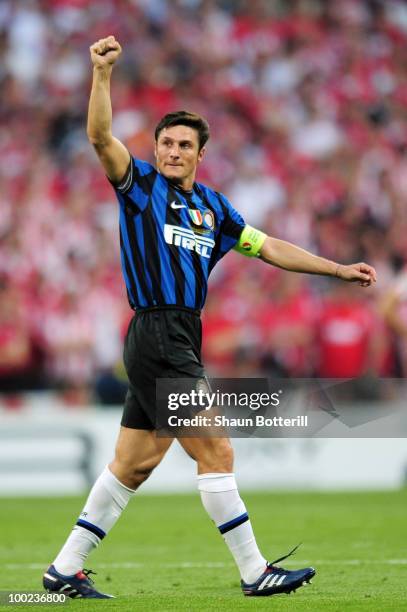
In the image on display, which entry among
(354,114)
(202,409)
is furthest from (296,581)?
(354,114)

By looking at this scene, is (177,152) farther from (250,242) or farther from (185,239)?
(250,242)

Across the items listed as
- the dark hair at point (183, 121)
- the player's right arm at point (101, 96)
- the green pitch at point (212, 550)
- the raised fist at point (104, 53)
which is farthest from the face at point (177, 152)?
the green pitch at point (212, 550)

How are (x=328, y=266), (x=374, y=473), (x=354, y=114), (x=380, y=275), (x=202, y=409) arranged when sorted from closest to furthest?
(x=202, y=409) → (x=328, y=266) → (x=374, y=473) → (x=380, y=275) → (x=354, y=114)

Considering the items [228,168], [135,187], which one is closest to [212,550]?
[135,187]

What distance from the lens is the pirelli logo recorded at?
5.86m

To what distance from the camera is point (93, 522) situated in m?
5.96

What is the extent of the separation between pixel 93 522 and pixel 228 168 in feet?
40.9

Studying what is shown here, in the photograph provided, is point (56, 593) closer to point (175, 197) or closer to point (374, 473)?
point (175, 197)

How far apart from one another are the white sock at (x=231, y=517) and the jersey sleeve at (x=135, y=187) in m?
1.40

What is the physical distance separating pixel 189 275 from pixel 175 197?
41 centimetres

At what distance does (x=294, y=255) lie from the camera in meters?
6.30

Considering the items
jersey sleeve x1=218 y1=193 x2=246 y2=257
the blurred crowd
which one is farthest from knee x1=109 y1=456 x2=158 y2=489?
the blurred crowd

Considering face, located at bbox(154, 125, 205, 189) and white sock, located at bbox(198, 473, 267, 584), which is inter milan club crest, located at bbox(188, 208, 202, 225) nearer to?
face, located at bbox(154, 125, 205, 189)

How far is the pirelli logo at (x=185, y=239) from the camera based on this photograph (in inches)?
231
